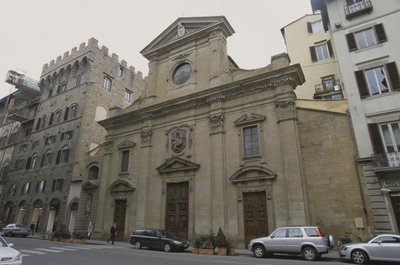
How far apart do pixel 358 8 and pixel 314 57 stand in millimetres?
6984

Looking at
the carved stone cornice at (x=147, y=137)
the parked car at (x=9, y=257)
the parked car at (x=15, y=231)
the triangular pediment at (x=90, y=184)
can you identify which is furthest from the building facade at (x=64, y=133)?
the parked car at (x=9, y=257)

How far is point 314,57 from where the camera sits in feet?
82.7

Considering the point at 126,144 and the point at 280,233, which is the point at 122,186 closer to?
the point at 126,144

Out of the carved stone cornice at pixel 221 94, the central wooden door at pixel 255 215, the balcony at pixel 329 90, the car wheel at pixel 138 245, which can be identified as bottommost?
the car wheel at pixel 138 245

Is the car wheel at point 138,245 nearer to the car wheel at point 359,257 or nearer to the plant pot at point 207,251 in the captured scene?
the plant pot at point 207,251

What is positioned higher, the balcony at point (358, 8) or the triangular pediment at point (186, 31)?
the triangular pediment at point (186, 31)

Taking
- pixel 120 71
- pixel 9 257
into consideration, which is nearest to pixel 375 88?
pixel 9 257

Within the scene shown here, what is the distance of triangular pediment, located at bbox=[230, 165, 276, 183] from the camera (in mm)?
17234

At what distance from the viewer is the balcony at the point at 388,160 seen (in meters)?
13.9

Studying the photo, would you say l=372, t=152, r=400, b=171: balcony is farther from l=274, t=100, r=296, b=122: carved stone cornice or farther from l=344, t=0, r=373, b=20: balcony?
l=344, t=0, r=373, b=20: balcony

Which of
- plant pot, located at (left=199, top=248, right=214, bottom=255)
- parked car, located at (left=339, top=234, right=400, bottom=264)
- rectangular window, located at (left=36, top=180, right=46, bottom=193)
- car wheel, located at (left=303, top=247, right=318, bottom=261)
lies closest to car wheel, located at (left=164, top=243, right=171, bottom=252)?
plant pot, located at (left=199, top=248, right=214, bottom=255)

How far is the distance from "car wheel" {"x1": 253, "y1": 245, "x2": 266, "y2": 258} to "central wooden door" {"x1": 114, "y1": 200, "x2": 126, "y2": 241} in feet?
41.6

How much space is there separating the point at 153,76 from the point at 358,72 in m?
16.9

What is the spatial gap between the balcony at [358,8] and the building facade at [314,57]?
16.7ft
